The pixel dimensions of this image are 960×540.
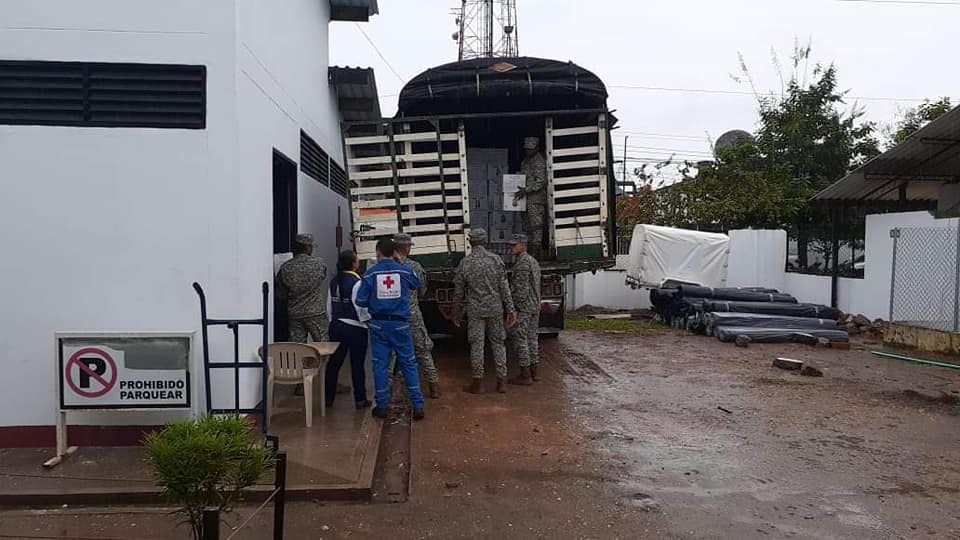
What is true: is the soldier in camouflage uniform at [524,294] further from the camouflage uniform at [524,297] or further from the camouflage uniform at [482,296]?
the camouflage uniform at [482,296]

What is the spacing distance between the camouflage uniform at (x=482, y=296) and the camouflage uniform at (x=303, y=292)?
1649 millimetres

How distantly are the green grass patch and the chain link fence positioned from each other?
4.22m

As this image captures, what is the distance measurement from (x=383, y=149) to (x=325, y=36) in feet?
7.74

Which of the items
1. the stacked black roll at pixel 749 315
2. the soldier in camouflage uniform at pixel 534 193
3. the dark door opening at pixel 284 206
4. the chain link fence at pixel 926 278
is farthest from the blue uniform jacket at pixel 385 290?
the chain link fence at pixel 926 278

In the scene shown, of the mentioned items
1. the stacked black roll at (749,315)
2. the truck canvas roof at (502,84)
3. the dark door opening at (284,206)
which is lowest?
the stacked black roll at (749,315)

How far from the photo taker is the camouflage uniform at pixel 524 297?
8391 mm

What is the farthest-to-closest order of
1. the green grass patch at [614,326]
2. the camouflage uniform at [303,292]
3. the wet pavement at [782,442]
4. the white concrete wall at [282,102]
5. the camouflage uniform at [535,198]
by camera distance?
1. the green grass patch at [614,326]
2. the camouflage uniform at [535,198]
3. the camouflage uniform at [303,292]
4. the white concrete wall at [282,102]
5. the wet pavement at [782,442]

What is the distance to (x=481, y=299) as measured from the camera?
7910mm

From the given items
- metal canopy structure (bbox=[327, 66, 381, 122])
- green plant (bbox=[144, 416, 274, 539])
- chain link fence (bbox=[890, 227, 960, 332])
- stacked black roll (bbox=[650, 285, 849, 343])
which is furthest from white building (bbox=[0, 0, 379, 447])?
chain link fence (bbox=[890, 227, 960, 332])

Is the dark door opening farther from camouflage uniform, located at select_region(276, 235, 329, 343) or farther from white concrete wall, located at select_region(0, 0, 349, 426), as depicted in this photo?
white concrete wall, located at select_region(0, 0, 349, 426)

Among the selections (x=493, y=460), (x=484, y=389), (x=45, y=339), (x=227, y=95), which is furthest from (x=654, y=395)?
(x=45, y=339)

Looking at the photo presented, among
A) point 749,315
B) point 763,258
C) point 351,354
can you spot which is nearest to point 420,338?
point 351,354

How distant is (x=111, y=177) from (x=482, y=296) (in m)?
3.80

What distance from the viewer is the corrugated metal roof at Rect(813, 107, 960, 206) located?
1143cm
